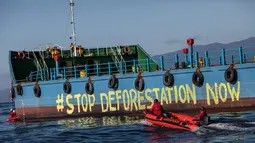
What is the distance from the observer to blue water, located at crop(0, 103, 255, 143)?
1944cm

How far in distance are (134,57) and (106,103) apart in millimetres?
8511

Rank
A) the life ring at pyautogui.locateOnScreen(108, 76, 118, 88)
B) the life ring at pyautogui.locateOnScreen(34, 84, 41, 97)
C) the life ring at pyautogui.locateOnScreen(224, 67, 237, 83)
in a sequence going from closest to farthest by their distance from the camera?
the life ring at pyautogui.locateOnScreen(224, 67, 237, 83) → the life ring at pyautogui.locateOnScreen(108, 76, 118, 88) → the life ring at pyautogui.locateOnScreen(34, 84, 41, 97)

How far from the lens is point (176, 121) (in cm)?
2258

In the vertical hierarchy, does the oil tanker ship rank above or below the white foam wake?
above

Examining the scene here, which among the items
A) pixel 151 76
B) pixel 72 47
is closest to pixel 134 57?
pixel 72 47

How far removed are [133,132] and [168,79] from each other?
5388 millimetres

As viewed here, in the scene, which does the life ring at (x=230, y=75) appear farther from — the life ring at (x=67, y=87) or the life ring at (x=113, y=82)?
the life ring at (x=67, y=87)

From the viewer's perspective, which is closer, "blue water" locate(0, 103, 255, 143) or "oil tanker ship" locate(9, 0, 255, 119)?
"blue water" locate(0, 103, 255, 143)

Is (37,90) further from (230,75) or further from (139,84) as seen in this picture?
(230,75)

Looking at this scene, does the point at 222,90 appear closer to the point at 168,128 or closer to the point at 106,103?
the point at 168,128

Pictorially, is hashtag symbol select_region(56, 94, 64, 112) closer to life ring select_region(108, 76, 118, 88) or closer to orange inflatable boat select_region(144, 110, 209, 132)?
life ring select_region(108, 76, 118, 88)

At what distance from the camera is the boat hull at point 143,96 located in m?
24.8

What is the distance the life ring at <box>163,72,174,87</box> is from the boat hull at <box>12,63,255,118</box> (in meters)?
0.22

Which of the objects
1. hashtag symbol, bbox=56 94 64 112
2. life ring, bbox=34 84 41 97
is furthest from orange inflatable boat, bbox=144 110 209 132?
life ring, bbox=34 84 41 97
